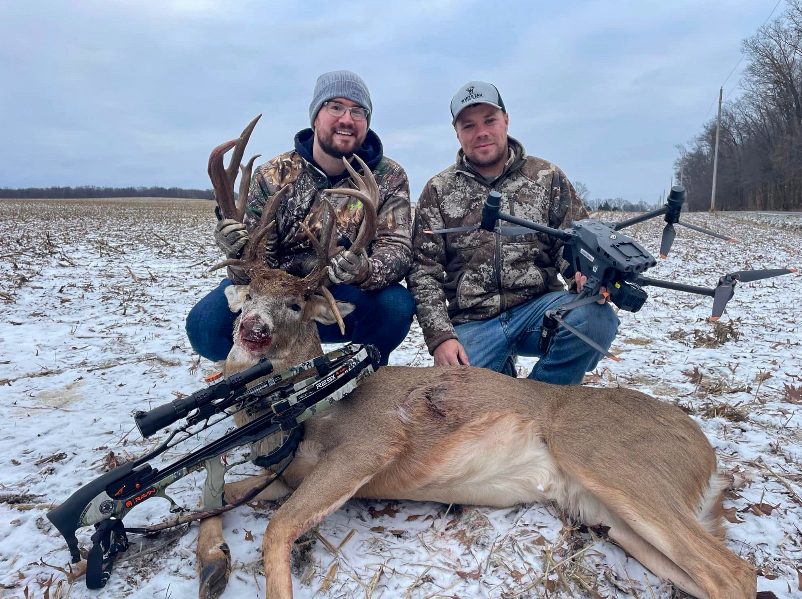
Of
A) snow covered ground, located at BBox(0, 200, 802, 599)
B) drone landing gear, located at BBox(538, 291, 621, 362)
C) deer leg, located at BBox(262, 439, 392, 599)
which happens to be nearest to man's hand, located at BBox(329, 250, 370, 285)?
deer leg, located at BBox(262, 439, 392, 599)

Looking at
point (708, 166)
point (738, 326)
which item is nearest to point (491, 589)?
point (738, 326)

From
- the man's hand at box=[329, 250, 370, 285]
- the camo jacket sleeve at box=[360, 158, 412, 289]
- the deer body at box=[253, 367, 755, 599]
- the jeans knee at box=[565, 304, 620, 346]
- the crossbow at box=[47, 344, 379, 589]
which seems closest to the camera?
the crossbow at box=[47, 344, 379, 589]

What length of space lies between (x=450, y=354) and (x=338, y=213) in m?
1.47

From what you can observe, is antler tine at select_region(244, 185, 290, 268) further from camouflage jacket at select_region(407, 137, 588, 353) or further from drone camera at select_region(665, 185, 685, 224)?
drone camera at select_region(665, 185, 685, 224)

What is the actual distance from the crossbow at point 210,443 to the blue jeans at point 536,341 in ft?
5.03

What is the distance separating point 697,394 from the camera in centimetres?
474

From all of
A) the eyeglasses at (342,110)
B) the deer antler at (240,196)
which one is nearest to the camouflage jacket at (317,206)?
the eyeglasses at (342,110)

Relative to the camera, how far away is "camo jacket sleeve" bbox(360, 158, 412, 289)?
4277 mm

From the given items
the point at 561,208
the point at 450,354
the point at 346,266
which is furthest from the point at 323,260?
the point at 561,208

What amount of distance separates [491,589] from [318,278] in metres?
2.05

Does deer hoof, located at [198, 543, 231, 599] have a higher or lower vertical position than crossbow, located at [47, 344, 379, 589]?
lower

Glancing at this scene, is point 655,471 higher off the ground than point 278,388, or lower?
lower

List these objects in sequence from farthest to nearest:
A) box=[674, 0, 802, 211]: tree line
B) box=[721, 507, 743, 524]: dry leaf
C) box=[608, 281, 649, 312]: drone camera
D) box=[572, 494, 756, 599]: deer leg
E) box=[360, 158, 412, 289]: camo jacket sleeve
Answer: box=[674, 0, 802, 211]: tree line < box=[360, 158, 412, 289]: camo jacket sleeve < box=[608, 281, 649, 312]: drone camera < box=[721, 507, 743, 524]: dry leaf < box=[572, 494, 756, 599]: deer leg

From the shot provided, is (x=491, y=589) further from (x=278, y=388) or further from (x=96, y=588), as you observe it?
(x=96, y=588)
